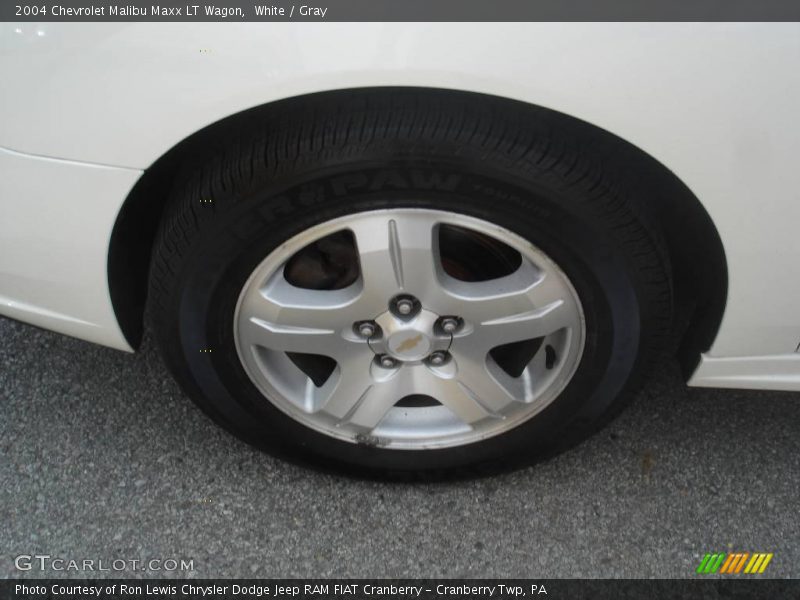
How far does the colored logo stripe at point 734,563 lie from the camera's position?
188 cm

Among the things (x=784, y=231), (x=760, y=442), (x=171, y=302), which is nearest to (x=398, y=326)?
(x=171, y=302)

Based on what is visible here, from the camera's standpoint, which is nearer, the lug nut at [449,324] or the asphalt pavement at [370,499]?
the lug nut at [449,324]

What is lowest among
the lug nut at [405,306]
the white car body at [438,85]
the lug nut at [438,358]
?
the lug nut at [438,358]

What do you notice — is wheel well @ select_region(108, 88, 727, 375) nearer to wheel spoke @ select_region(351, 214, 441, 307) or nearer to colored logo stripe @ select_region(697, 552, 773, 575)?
wheel spoke @ select_region(351, 214, 441, 307)

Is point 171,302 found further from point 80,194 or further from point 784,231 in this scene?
point 784,231

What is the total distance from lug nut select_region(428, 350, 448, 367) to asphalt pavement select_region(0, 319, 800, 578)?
392 mm

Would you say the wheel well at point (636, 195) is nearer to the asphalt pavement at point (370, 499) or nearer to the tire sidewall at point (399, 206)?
the tire sidewall at point (399, 206)

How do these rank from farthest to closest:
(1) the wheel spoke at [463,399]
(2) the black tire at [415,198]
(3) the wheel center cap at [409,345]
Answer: (1) the wheel spoke at [463,399], (3) the wheel center cap at [409,345], (2) the black tire at [415,198]

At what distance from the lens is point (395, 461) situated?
1.96 m

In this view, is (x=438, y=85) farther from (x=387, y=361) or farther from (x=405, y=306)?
(x=387, y=361)

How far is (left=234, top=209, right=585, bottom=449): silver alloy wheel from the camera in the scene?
63.3 inches

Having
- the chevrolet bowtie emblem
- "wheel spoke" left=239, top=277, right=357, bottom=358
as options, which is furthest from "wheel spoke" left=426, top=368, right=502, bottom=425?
"wheel spoke" left=239, top=277, right=357, bottom=358

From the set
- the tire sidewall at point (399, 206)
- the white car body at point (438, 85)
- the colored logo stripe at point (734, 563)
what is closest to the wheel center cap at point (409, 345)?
the tire sidewall at point (399, 206)

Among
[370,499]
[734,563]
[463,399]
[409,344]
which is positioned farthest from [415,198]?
[734,563]
